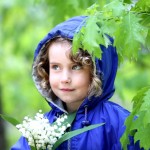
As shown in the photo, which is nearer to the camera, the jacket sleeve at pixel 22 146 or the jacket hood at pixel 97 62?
the jacket hood at pixel 97 62

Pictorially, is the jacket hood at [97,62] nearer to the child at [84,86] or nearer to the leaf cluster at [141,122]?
the child at [84,86]

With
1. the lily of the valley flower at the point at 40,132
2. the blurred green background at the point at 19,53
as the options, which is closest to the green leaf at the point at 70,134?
the lily of the valley flower at the point at 40,132

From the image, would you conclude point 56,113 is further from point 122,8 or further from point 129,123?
point 122,8

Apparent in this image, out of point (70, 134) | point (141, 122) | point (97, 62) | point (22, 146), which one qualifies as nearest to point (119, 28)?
point (141, 122)

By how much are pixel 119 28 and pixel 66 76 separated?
0.59 m

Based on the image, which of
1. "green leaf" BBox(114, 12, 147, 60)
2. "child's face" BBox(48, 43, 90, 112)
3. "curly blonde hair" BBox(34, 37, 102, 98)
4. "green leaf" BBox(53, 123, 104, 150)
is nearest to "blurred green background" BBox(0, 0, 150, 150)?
"curly blonde hair" BBox(34, 37, 102, 98)

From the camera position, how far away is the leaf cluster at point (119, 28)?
Result: 7.36 feet

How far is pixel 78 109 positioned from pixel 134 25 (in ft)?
2.55

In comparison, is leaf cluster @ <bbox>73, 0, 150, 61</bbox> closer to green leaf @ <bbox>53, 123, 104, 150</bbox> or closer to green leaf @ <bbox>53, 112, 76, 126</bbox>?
green leaf @ <bbox>53, 123, 104, 150</bbox>

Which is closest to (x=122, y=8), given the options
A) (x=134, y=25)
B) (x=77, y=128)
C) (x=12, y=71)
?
(x=134, y=25)

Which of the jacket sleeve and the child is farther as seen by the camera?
the jacket sleeve

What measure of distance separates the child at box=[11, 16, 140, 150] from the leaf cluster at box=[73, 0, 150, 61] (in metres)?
0.40

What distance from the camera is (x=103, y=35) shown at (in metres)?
2.33

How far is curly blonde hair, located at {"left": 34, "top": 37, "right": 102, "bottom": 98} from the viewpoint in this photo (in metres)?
2.80
